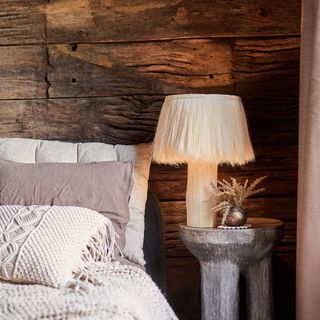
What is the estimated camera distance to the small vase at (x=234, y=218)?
214cm

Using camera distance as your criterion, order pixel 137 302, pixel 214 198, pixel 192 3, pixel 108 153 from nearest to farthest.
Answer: pixel 137 302
pixel 214 198
pixel 108 153
pixel 192 3

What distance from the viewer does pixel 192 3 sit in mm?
2570

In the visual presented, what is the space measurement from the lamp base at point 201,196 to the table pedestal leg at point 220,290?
159 mm

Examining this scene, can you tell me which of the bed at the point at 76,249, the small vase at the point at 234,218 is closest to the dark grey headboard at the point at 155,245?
the bed at the point at 76,249

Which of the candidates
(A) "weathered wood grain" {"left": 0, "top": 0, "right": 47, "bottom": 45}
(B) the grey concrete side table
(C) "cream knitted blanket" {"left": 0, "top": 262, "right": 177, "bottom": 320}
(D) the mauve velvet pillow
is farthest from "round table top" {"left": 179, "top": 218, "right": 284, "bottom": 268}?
(A) "weathered wood grain" {"left": 0, "top": 0, "right": 47, "bottom": 45}

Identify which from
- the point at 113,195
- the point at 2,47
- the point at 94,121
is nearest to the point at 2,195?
the point at 113,195

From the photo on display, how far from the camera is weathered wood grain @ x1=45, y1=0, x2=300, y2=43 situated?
2570 mm

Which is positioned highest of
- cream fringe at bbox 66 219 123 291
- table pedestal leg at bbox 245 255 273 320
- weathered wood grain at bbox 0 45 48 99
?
weathered wood grain at bbox 0 45 48 99

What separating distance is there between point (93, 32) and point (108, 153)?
22.4 inches

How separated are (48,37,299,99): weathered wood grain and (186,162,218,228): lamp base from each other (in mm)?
505

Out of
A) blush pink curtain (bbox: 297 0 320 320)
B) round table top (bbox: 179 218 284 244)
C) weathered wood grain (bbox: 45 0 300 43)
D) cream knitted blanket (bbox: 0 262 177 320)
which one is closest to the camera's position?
cream knitted blanket (bbox: 0 262 177 320)

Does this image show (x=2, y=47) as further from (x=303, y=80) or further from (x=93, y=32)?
(x=303, y=80)

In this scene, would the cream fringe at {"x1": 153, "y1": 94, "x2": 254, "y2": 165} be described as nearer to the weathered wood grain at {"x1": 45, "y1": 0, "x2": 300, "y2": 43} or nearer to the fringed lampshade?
the fringed lampshade

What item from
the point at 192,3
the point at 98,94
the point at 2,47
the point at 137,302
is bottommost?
the point at 137,302
